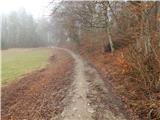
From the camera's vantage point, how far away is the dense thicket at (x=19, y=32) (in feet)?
299

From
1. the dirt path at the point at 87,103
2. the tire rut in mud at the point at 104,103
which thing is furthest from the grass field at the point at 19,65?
the tire rut in mud at the point at 104,103

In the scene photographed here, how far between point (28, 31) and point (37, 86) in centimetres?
7933

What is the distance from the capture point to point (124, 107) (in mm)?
12250

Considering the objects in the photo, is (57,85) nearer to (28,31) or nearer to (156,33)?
(156,33)

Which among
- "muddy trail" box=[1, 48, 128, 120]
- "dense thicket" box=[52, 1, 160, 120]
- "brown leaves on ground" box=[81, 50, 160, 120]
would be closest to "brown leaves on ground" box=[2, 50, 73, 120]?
"muddy trail" box=[1, 48, 128, 120]

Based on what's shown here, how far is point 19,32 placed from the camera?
3659 inches

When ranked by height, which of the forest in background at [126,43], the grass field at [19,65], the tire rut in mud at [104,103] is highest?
the forest in background at [126,43]

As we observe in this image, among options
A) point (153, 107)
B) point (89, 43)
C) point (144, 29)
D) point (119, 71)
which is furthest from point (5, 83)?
point (89, 43)

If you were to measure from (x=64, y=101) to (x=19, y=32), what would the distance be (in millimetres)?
82753

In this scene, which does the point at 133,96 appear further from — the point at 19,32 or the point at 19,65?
the point at 19,32

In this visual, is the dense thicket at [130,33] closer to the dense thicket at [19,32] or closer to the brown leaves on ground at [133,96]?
the brown leaves on ground at [133,96]

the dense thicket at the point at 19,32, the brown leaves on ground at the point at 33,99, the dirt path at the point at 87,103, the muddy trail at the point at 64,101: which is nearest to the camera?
the dirt path at the point at 87,103

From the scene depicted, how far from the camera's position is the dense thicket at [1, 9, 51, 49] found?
91.2 m

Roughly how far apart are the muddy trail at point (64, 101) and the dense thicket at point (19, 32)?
2747 inches
